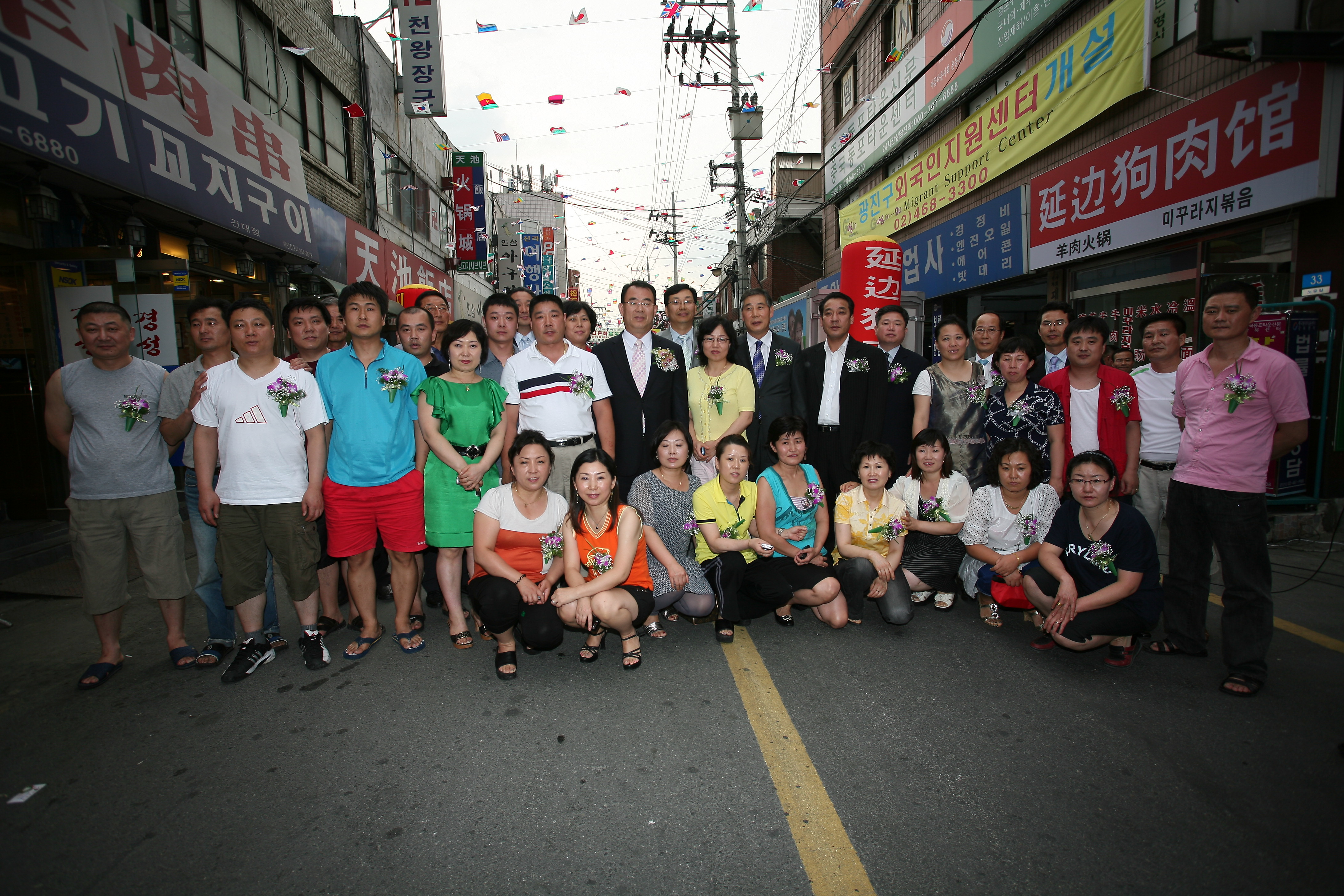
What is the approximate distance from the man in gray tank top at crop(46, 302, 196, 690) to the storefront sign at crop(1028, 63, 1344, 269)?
8.53 meters

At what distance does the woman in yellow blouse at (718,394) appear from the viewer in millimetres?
4617

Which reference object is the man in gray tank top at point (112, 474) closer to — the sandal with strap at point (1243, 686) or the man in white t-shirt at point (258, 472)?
the man in white t-shirt at point (258, 472)

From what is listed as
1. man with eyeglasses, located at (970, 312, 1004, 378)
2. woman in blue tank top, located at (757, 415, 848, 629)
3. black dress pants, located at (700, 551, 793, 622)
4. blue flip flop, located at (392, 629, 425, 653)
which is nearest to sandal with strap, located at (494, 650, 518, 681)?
blue flip flop, located at (392, 629, 425, 653)

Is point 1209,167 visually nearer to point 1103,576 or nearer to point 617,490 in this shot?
point 1103,576

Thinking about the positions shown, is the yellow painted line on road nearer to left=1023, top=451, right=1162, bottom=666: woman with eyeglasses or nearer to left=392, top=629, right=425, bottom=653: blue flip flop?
left=1023, top=451, right=1162, bottom=666: woman with eyeglasses

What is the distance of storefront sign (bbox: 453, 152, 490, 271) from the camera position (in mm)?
16969

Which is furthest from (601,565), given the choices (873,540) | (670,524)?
(873,540)

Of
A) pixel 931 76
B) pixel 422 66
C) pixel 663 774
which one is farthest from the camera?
pixel 422 66

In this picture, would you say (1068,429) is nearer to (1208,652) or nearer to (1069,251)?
(1208,652)

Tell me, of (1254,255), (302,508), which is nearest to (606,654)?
(302,508)

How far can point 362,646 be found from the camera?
12.1ft

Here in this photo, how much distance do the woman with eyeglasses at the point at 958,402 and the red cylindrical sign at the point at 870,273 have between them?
592cm

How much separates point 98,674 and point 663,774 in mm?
3201

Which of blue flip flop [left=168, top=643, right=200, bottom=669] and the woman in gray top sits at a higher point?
the woman in gray top
